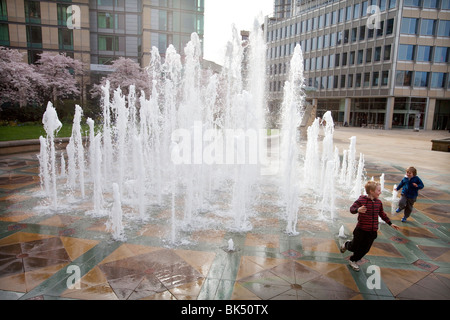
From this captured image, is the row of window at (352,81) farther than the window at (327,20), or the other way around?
the window at (327,20)

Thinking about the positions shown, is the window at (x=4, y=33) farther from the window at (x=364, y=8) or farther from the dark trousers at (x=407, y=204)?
the window at (x=364, y=8)

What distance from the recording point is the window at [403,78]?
36312mm

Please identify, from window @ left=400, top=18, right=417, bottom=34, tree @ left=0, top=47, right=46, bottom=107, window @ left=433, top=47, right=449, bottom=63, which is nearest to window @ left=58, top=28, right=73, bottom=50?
tree @ left=0, top=47, right=46, bottom=107

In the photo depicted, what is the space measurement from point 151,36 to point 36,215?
3869cm

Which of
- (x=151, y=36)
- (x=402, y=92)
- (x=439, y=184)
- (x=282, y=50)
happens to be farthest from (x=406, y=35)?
(x=439, y=184)

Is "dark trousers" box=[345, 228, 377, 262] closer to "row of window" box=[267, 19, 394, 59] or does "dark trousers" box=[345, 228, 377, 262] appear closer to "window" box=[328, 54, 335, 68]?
"row of window" box=[267, 19, 394, 59]

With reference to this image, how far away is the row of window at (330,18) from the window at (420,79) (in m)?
8.70

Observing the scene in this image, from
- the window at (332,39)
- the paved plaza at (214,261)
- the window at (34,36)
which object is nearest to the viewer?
the paved plaza at (214,261)

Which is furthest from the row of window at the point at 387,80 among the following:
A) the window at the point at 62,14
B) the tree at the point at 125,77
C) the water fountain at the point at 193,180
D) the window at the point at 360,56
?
the window at the point at 62,14

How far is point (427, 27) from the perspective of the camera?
35.4 m

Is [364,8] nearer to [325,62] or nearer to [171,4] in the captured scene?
[325,62]

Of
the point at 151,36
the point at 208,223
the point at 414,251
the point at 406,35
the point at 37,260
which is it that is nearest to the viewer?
the point at 37,260

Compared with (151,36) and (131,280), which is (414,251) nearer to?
(131,280)
